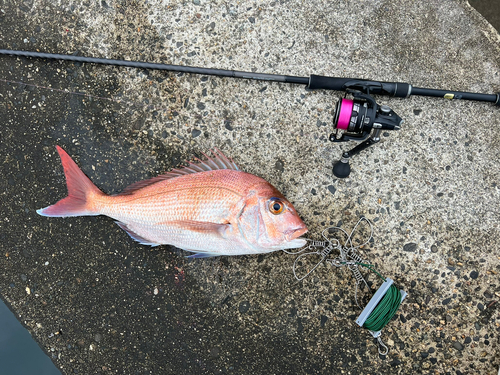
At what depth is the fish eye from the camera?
81.5 inches

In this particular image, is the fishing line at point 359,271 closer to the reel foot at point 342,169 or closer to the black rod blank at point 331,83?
the reel foot at point 342,169

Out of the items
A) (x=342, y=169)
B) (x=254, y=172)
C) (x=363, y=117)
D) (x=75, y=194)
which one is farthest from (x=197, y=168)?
(x=363, y=117)

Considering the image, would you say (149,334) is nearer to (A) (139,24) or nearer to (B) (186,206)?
(B) (186,206)

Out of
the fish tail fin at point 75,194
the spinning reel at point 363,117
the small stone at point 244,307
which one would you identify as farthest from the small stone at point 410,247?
the fish tail fin at point 75,194

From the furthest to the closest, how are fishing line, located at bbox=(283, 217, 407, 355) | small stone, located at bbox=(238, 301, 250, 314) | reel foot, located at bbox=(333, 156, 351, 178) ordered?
small stone, located at bbox=(238, 301, 250, 314)
reel foot, located at bbox=(333, 156, 351, 178)
fishing line, located at bbox=(283, 217, 407, 355)

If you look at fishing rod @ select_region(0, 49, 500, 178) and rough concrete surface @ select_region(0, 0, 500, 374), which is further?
rough concrete surface @ select_region(0, 0, 500, 374)

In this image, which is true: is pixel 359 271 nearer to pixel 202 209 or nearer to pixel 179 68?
pixel 202 209

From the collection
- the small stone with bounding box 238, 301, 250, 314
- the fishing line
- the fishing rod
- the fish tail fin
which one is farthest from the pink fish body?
the fishing rod

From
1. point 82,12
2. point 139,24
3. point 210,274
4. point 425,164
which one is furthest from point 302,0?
point 210,274

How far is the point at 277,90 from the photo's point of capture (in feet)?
8.33

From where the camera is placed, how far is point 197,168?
7.75 feet

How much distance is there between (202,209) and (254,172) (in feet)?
2.03

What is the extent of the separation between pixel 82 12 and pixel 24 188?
1689mm

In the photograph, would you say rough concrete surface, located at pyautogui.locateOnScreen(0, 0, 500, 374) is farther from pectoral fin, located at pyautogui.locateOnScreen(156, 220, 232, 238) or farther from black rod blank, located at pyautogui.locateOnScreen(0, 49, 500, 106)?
pectoral fin, located at pyautogui.locateOnScreen(156, 220, 232, 238)
